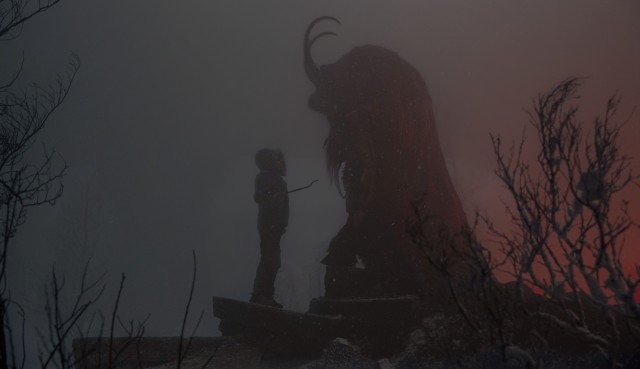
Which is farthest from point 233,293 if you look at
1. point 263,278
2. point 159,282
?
point 263,278

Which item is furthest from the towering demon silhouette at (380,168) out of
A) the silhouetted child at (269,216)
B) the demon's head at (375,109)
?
the silhouetted child at (269,216)

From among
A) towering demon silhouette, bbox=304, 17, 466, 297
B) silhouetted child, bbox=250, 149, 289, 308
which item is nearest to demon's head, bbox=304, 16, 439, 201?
towering demon silhouette, bbox=304, 17, 466, 297

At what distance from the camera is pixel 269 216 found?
287 inches

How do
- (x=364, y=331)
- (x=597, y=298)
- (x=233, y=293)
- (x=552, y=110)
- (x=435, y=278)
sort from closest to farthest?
(x=597, y=298) < (x=552, y=110) < (x=364, y=331) < (x=435, y=278) < (x=233, y=293)

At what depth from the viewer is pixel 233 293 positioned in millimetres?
84875

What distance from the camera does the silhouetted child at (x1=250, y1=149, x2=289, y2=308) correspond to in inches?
279

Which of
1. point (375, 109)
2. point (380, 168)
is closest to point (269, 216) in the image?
point (380, 168)

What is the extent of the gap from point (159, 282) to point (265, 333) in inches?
3586

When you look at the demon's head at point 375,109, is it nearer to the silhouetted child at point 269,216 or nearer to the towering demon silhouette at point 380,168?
the towering demon silhouette at point 380,168

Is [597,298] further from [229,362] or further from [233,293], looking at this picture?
[233,293]

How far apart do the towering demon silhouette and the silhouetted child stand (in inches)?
39.4

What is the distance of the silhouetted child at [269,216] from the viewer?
23.3ft

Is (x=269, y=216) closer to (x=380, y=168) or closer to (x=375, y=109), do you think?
(x=380, y=168)

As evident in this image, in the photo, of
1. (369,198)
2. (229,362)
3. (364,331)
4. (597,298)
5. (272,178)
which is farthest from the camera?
(272,178)
